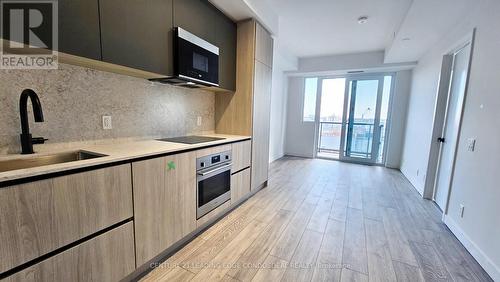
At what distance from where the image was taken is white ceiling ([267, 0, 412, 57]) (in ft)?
8.66

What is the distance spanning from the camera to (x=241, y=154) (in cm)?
262

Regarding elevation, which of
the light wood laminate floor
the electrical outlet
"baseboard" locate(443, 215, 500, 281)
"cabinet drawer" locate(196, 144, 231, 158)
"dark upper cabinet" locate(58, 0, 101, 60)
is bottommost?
the light wood laminate floor

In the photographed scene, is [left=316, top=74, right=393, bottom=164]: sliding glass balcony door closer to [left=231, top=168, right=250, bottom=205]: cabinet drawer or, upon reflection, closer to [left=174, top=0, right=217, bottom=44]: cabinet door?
[left=231, top=168, right=250, bottom=205]: cabinet drawer

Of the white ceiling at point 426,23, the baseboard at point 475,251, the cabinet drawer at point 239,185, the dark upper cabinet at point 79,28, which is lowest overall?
the baseboard at point 475,251

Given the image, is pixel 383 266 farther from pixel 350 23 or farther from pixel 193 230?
pixel 350 23

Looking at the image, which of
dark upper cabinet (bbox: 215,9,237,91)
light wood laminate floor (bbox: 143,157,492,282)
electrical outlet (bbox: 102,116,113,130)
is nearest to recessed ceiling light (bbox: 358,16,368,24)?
dark upper cabinet (bbox: 215,9,237,91)

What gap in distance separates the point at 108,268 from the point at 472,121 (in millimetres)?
3335

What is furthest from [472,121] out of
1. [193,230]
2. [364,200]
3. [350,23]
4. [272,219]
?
[193,230]

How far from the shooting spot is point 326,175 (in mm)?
4223

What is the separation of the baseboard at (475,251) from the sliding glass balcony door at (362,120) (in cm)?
315

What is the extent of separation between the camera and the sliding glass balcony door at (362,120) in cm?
512

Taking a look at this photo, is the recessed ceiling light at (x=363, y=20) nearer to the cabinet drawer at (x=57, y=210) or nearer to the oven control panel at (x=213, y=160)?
the oven control panel at (x=213, y=160)

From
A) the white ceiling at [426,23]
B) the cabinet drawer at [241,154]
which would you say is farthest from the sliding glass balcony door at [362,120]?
the cabinet drawer at [241,154]

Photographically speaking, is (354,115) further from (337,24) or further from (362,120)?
(337,24)
